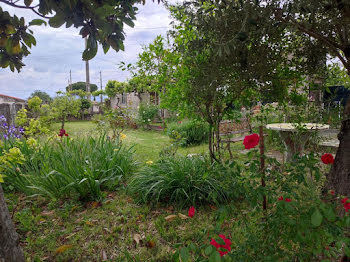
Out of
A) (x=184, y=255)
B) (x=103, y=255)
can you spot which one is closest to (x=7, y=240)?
(x=103, y=255)

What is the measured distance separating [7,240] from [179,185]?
5.75ft

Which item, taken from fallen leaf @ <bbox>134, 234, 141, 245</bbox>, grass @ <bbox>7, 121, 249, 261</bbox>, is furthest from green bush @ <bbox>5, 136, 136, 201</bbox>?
fallen leaf @ <bbox>134, 234, 141, 245</bbox>

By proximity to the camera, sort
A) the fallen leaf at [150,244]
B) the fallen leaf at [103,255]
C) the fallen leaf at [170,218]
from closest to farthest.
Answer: the fallen leaf at [103,255] < the fallen leaf at [150,244] < the fallen leaf at [170,218]

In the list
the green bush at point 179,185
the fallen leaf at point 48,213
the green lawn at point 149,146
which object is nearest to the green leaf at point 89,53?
the green bush at point 179,185

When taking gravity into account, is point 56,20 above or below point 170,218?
above

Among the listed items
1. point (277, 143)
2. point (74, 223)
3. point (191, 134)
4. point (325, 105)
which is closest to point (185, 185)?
point (74, 223)

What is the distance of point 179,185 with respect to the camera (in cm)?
283

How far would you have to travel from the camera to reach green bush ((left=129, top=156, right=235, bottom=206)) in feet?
8.92

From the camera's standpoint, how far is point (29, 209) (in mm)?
2672

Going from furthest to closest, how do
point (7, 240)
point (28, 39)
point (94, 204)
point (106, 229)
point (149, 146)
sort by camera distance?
point (149, 146), point (94, 204), point (106, 229), point (28, 39), point (7, 240)

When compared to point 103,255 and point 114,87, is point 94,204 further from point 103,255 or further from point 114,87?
point 114,87

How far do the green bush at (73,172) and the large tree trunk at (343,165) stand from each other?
97.5 inches

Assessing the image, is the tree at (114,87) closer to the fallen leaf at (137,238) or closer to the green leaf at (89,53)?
the fallen leaf at (137,238)

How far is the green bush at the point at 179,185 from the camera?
8.92 ft
